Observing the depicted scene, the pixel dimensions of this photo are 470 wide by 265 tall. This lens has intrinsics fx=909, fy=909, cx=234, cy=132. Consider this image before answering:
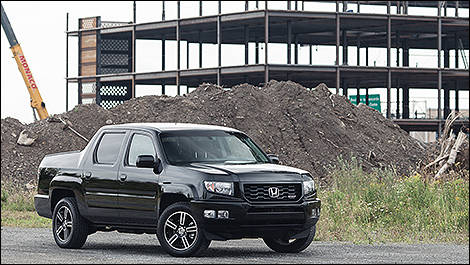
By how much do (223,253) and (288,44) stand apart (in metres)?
42.1

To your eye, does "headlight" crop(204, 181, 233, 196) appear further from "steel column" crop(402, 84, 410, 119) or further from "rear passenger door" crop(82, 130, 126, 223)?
"steel column" crop(402, 84, 410, 119)

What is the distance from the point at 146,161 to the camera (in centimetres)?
1296

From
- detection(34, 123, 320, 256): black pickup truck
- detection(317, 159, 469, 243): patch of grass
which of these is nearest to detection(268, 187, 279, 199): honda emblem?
detection(34, 123, 320, 256): black pickup truck

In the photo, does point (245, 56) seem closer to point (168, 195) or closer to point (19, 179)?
point (19, 179)

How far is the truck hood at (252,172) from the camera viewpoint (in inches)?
493

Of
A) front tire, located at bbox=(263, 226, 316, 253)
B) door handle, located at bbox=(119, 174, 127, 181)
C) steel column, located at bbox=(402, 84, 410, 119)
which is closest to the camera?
door handle, located at bbox=(119, 174, 127, 181)

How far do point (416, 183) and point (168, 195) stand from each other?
844 cm

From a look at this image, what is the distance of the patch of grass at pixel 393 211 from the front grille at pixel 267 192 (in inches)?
122

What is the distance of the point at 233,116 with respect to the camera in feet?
125

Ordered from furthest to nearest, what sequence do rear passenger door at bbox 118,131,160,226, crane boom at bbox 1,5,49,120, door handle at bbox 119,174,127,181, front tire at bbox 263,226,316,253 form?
crane boom at bbox 1,5,49,120 → front tire at bbox 263,226,316,253 → door handle at bbox 119,174,127,181 → rear passenger door at bbox 118,131,160,226

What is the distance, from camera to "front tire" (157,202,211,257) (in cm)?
1245

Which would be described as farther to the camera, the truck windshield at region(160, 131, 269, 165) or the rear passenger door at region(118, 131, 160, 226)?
the truck windshield at region(160, 131, 269, 165)

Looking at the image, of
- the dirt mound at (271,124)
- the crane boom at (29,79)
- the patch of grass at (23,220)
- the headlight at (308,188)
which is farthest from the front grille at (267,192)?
the crane boom at (29,79)

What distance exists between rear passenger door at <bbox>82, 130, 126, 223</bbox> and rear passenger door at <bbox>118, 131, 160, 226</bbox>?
0.16 meters
